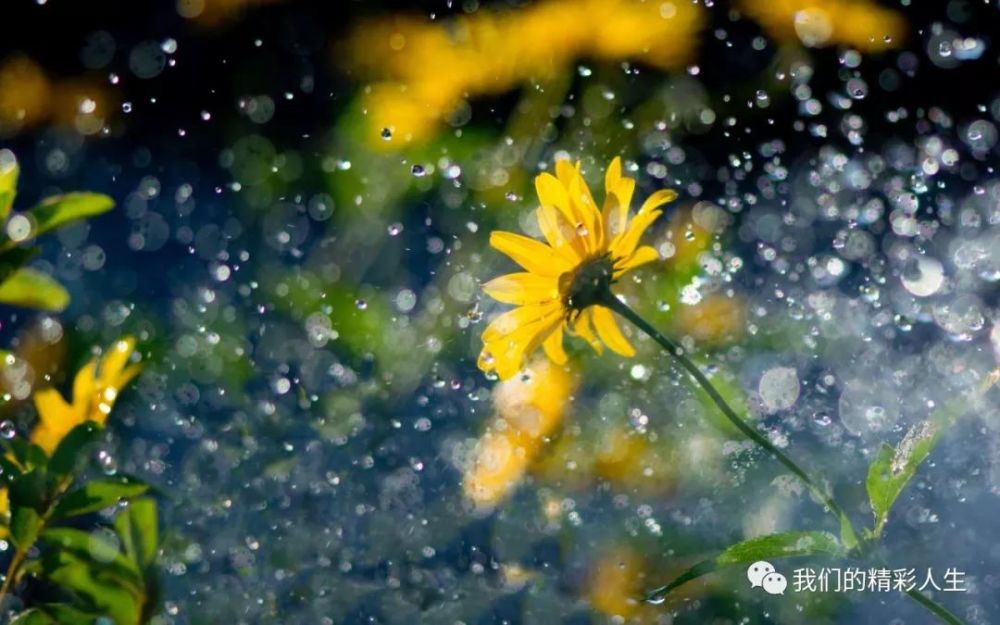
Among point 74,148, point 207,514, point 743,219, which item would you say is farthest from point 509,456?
point 74,148

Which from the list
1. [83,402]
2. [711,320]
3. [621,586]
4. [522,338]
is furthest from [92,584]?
[711,320]

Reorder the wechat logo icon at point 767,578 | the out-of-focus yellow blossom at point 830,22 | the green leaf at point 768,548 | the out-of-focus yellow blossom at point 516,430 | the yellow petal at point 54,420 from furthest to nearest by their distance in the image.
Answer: the out-of-focus yellow blossom at point 830,22
the out-of-focus yellow blossom at point 516,430
the wechat logo icon at point 767,578
the yellow petal at point 54,420
the green leaf at point 768,548

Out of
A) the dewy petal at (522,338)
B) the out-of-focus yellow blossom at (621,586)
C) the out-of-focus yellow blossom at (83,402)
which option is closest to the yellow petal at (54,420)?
the out-of-focus yellow blossom at (83,402)

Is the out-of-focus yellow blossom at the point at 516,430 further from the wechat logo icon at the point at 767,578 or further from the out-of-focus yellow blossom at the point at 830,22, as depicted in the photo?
the out-of-focus yellow blossom at the point at 830,22

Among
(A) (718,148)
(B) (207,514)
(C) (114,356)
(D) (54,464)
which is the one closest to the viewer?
(D) (54,464)

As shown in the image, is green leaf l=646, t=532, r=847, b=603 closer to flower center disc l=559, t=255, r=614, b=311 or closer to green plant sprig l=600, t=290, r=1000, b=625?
green plant sprig l=600, t=290, r=1000, b=625

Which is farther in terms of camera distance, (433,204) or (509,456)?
(433,204)

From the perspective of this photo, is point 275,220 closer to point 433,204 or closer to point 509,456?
point 433,204
